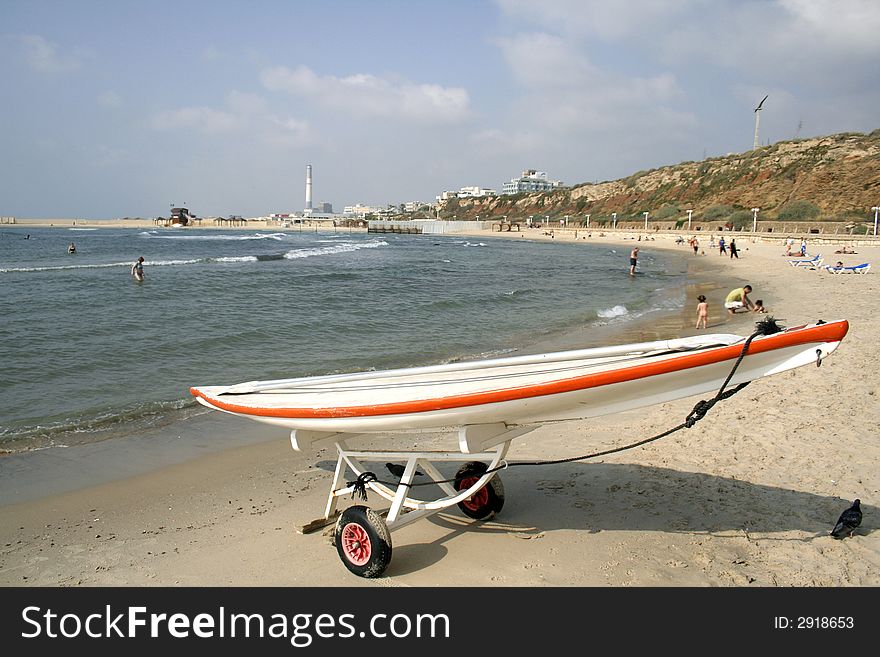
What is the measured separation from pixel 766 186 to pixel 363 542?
77.4 meters

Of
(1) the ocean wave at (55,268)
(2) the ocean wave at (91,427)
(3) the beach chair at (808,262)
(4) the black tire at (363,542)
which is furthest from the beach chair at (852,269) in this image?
(1) the ocean wave at (55,268)

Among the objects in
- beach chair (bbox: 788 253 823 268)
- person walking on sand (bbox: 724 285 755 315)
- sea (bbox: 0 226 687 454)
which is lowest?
sea (bbox: 0 226 687 454)

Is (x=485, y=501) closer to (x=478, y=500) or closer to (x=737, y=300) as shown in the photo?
(x=478, y=500)

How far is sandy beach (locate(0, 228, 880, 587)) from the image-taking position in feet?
13.9

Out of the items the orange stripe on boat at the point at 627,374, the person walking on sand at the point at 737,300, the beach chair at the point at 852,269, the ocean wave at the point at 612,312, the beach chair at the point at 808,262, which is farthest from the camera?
the beach chair at the point at 808,262

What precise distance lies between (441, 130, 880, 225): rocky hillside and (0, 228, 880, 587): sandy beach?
57.5 meters

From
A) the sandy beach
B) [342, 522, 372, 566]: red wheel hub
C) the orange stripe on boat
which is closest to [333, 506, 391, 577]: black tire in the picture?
[342, 522, 372, 566]: red wheel hub

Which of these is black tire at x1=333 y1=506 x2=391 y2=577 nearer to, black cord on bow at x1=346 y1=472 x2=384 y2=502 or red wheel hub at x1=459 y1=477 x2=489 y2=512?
black cord on bow at x1=346 y1=472 x2=384 y2=502

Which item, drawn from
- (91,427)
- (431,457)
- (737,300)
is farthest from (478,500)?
(737,300)

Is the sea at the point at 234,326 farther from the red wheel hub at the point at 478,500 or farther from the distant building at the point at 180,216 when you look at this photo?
the distant building at the point at 180,216

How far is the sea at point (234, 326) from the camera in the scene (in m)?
9.66

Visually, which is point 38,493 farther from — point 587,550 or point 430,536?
point 587,550

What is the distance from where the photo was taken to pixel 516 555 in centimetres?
442

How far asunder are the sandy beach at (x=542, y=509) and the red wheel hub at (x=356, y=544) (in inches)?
6.3
